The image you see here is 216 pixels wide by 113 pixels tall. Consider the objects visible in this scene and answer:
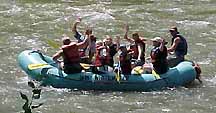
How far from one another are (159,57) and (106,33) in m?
5.19

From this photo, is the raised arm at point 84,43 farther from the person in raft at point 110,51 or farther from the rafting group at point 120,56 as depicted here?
the person in raft at point 110,51

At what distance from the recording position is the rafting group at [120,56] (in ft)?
32.3

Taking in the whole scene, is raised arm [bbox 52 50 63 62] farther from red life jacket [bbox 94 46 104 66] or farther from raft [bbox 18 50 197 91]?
red life jacket [bbox 94 46 104 66]

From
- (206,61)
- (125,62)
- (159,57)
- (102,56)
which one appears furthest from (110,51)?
(206,61)

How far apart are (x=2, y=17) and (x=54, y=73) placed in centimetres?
761

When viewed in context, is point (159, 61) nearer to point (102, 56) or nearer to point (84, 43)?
point (102, 56)

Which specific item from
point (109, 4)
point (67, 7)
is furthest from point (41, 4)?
point (109, 4)

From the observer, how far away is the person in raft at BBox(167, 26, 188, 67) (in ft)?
34.9

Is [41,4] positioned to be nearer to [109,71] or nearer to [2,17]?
[2,17]

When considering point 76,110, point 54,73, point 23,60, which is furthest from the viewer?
point 23,60

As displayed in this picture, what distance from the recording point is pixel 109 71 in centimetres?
991

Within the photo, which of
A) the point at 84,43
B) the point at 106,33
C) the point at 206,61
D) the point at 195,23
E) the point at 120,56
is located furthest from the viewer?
the point at 195,23

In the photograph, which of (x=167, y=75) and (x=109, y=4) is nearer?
(x=167, y=75)

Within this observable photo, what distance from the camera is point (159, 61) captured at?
997 centimetres
